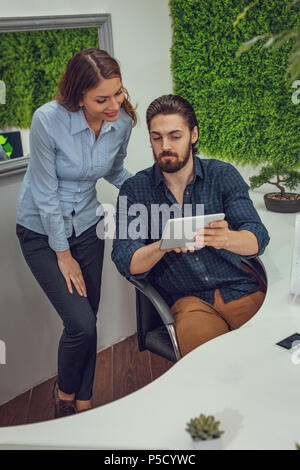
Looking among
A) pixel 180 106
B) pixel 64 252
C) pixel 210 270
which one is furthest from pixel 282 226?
pixel 64 252

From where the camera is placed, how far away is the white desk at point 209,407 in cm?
124

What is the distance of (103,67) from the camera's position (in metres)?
1.97

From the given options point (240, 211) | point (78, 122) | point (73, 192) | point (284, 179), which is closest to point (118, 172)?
point (73, 192)

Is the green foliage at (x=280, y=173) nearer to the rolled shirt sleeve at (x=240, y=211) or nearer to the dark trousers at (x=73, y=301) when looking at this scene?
the rolled shirt sleeve at (x=240, y=211)

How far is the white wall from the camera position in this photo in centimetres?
263

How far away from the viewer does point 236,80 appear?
2.93 metres

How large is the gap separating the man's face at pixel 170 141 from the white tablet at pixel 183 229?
43cm

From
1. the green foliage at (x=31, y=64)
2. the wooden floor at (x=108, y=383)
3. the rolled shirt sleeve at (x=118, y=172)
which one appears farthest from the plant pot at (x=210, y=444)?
the green foliage at (x=31, y=64)

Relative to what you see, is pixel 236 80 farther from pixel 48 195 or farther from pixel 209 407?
pixel 209 407

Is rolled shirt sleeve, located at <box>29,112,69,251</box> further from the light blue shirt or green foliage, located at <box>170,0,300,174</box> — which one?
green foliage, located at <box>170,0,300,174</box>

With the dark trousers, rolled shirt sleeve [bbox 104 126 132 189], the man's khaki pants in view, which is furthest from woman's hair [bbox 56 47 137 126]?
the man's khaki pants

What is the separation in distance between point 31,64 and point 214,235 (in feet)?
4.54

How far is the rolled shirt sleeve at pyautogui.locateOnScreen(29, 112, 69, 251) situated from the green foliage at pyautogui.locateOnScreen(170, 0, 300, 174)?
4.28 feet
